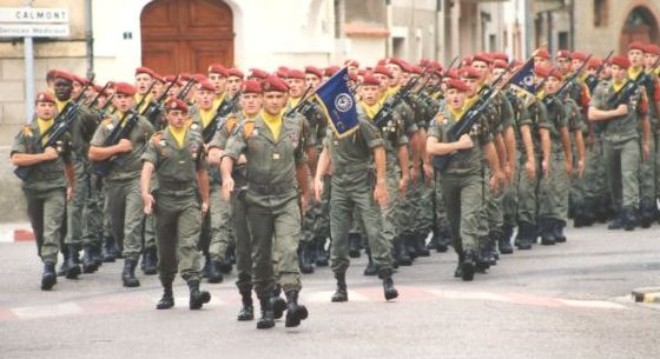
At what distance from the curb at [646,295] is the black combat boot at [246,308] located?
128 inches

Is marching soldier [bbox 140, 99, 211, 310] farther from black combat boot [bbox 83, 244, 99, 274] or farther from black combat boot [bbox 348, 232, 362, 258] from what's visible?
black combat boot [bbox 348, 232, 362, 258]

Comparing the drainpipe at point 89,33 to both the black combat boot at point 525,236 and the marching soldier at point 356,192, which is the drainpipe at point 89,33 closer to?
the black combat boot at point 525,236

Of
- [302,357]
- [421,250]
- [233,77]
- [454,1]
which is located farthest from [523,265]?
[454,1]

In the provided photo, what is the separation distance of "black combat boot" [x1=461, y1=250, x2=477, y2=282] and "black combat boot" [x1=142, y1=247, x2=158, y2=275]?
125 inches

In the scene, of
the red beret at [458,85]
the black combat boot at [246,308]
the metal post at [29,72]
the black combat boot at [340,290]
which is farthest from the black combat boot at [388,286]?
the metal post at [29,72]

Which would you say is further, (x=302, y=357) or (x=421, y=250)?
(x=421, y=250)

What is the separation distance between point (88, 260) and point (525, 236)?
14.9ft

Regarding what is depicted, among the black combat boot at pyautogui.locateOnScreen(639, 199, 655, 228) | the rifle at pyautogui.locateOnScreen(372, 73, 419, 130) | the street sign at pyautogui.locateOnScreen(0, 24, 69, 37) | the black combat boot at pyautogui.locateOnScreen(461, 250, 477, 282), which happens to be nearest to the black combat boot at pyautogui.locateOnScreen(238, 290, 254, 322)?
the black combat boot at pyautogui.locateOnScreen(461, 250, 477, 282)

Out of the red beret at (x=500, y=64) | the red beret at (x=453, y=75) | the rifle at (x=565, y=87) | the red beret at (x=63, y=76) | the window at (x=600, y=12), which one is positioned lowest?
the rifle at (x=565, y=87)

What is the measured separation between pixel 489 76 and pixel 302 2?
40.2 feet

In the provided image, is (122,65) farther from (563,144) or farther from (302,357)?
(302,357)

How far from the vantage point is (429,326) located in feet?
54.7

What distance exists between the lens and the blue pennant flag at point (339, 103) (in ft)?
61.3

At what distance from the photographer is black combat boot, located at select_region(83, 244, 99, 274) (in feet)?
75.5
